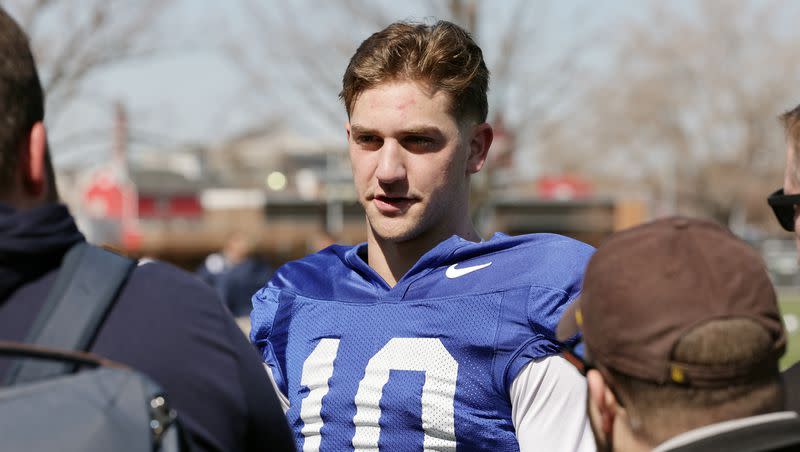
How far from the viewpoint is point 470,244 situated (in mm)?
3178

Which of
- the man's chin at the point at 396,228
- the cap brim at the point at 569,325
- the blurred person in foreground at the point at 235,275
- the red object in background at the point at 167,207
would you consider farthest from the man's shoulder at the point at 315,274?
the red object in background at the point at 167,207

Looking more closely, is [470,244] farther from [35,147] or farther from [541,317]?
[35,147]

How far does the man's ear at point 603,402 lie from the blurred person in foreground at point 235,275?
40.9ft

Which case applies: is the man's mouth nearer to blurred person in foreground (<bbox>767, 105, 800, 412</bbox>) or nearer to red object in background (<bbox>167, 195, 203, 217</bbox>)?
blurred person in foreground (<bbox>767, 105, 800, 412</bbox>)

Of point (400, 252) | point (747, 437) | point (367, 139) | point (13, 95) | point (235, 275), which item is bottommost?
point (235, 275)

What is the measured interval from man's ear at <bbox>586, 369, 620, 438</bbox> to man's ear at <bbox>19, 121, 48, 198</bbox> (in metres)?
1.06

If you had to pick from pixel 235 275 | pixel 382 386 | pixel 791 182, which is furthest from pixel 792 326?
pixel 382 386

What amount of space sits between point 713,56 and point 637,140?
8.29 m

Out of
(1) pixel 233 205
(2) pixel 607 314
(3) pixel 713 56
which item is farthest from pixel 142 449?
(3) pixel 713 56

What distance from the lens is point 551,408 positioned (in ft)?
9.13

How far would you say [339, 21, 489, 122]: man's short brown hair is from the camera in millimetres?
3309

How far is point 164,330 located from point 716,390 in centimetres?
95

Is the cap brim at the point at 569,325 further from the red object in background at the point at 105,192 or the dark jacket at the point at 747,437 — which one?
the red object in background at the point at 105,192

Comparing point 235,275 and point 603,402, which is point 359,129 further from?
point 235,275
